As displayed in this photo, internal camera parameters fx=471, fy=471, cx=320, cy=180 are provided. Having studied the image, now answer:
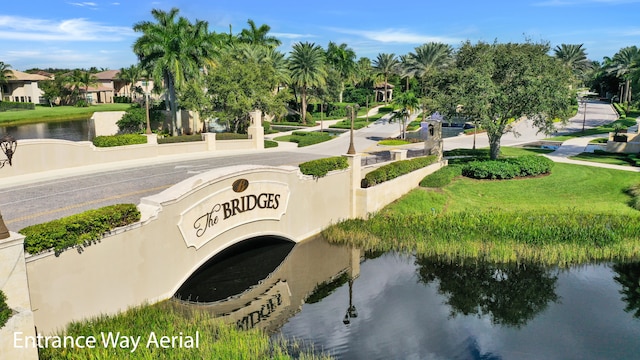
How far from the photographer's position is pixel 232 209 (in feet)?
66.8

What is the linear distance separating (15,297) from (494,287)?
57.5 feet

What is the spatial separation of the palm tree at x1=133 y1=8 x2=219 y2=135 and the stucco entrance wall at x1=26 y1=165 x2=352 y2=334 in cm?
2667

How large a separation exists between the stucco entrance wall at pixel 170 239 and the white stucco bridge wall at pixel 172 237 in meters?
0.03

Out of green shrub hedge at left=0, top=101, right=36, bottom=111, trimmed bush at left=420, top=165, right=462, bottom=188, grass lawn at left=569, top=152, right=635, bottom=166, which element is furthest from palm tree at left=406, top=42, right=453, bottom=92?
green shrub hedge at left=0, top=101, right=36, bottom=111

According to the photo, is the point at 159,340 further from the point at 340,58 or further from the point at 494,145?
the point at 340,58

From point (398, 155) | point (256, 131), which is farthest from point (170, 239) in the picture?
point (256, 131)

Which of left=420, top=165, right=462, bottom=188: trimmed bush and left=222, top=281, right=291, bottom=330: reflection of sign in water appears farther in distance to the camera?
left=420, top=165, right=462, bottom=188: trimmed bush

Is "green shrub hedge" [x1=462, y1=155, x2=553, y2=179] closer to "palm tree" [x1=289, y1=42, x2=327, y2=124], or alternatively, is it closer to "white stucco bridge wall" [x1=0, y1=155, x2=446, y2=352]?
"white stucco bridge wall" [x1=0, y1=155, x2=446, y2=352]

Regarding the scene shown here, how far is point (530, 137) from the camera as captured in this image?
5759 cm

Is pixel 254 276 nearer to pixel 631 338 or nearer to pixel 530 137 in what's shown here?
pixel 631 338

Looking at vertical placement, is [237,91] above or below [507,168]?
above

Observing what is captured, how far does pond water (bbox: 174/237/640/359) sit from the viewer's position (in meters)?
→ 15.8

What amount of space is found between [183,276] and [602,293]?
17.1 m

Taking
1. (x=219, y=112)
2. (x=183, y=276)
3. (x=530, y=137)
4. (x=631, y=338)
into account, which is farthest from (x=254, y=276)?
(x=530, y=137)
